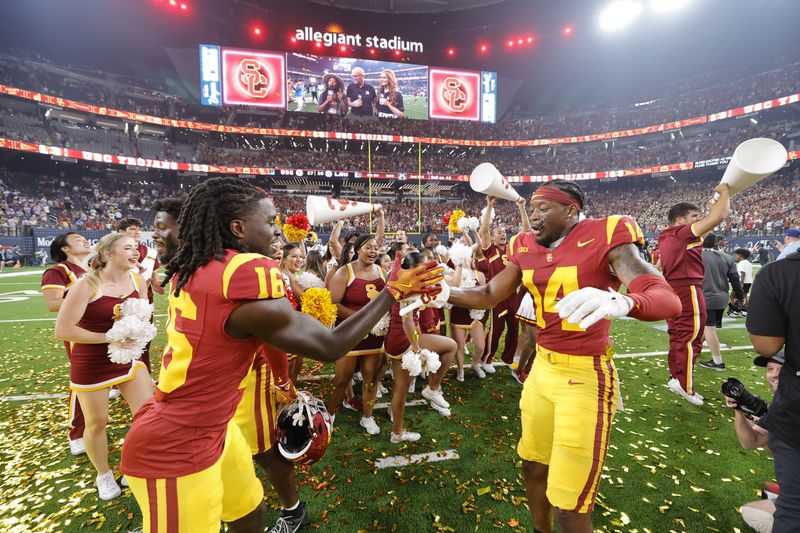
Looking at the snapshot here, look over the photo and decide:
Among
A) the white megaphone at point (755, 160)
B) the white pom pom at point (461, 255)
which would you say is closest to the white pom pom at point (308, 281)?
the white pom pom at point (461, 255)

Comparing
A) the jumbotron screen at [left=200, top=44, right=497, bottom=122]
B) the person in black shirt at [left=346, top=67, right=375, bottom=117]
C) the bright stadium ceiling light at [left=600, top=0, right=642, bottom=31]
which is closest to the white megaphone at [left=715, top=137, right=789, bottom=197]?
the jumbotron screen at [left=200, top=44, right=497, bottom=122]

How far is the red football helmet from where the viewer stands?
227cm

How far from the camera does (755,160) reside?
293 cm

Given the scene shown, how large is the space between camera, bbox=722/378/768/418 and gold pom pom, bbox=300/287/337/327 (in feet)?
10.4

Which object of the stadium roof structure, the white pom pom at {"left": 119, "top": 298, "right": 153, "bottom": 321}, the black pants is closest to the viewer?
the black pants

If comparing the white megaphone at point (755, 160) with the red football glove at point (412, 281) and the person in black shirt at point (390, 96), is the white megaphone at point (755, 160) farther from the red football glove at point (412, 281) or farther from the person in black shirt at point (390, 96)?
the person in black shirt at point (390, 96)

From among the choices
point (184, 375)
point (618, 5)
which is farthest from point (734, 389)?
point (618, 5)

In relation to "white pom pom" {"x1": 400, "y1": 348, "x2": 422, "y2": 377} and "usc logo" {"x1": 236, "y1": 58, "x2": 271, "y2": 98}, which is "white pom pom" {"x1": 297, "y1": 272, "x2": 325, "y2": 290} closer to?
"white pom pom" {"x1": 400, "y1": 348, "x2": 422, "y2": 377}

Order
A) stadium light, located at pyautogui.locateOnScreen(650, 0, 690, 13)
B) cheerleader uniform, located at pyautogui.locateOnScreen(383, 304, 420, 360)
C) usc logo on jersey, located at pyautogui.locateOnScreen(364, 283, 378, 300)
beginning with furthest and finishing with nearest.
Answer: stadium light, located at pyautogui.locateOnScreen(650, 0, 690, 13)
usc logo on jersey, located at pyautogui.locateOnScreen(364, 283, 378, 300)
cheerleader uniform, located at pyautogui.locateOnScreen(383, 304, 420, 360)

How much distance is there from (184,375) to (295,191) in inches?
1547

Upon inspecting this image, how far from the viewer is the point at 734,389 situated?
2.20 meters

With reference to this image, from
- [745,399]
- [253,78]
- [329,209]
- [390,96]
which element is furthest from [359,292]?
[390,96]

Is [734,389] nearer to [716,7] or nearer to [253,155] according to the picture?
[253,155]

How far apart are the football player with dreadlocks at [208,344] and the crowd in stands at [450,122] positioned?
129 feet
